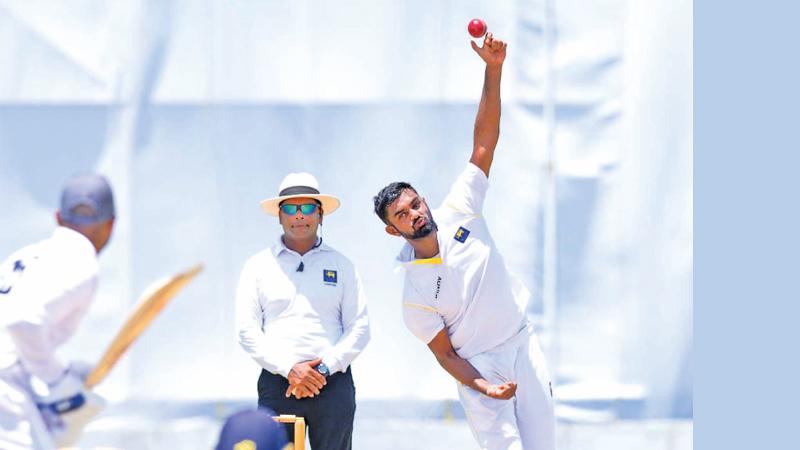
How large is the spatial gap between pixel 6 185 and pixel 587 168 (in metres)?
2.16

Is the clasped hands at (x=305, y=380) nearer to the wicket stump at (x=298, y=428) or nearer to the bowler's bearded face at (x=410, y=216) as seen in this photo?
the wicket stump at (x=298, y=428)

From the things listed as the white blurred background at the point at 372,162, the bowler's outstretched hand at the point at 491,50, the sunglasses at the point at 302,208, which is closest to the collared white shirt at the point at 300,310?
the sunglasses at the point at 302,208

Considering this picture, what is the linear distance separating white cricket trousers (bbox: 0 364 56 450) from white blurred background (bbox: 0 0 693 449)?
155 centimetres

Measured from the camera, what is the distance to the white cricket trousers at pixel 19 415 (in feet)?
9.77

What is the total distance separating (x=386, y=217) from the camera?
3682 millimetres

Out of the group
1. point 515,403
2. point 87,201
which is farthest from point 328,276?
point 87,201

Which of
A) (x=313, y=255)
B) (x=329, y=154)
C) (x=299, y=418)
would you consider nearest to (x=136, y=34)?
(x=329, y=154)

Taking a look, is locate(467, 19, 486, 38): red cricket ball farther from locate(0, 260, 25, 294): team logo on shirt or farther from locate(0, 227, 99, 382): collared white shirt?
locate(0, 260, 25, 294): team logo on shirt

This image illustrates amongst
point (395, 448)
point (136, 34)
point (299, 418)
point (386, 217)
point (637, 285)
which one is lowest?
point (395, 448)

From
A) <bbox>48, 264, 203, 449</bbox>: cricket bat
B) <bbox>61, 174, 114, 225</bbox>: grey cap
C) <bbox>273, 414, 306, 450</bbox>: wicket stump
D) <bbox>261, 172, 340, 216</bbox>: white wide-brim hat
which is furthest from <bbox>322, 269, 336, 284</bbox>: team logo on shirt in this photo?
<bbox>61, 174, 114, 225</bbox>: grey cap

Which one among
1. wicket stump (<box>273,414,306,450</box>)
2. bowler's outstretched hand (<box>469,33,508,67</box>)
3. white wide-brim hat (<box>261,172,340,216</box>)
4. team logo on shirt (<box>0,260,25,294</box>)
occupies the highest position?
bowler's outstretched hand (<box>469,33,508,67</box>)

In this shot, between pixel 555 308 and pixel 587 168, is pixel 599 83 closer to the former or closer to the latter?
pixel 587 168

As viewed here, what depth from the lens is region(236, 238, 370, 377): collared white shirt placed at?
3.82m

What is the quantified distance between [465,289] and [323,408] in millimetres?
594
